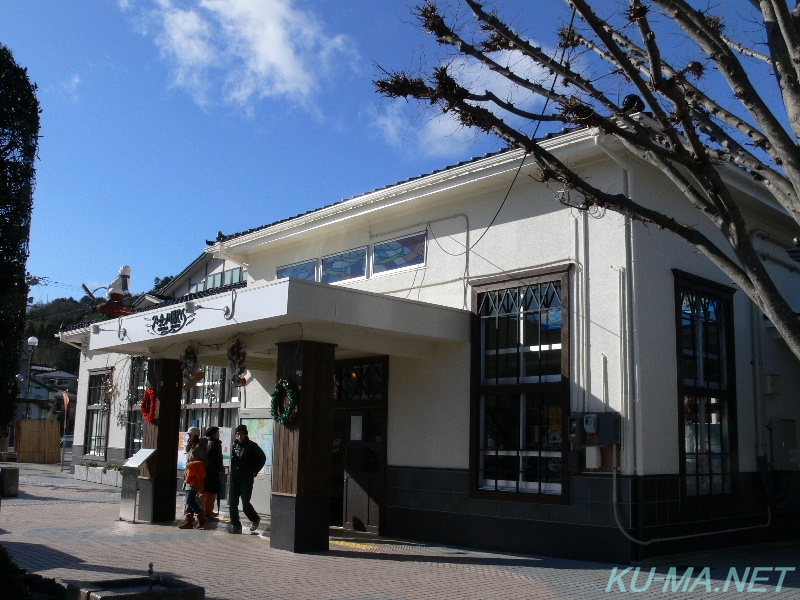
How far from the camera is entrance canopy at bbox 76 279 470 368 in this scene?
33.4 feet

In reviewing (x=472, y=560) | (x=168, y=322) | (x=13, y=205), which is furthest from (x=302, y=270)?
(x=13, y=205)

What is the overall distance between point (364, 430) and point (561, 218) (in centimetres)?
485

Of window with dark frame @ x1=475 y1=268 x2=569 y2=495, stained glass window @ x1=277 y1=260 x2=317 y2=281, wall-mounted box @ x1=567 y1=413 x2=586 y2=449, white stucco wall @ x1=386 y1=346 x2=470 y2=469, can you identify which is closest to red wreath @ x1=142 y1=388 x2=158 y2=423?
stained glass window @ x1=277 y1=260 x2=317 y2=281

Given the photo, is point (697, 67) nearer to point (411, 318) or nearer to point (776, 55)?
point (776, 55)

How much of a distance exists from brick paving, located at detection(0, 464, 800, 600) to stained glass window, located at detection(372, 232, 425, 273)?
4.47 metres

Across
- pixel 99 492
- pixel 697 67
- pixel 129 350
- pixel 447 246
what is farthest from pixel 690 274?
pixel 99 492

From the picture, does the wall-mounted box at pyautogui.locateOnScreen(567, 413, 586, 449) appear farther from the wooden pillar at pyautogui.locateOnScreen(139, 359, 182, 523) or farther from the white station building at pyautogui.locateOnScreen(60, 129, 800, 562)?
the wooden pillar at pyautogui.locateOnScreen(139, 359, 182, 523)

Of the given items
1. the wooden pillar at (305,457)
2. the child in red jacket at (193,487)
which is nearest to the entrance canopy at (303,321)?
the wooden pillar at (305,457)

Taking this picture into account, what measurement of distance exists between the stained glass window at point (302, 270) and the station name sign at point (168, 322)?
2.89 m

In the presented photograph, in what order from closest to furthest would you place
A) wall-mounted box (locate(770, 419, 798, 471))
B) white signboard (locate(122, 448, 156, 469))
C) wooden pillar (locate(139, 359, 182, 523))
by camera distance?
wall-mounted box (locate(770, 419, 798, 471)) < white signboard (locate(122, 448, 156, 469)) < wooden pillar (locate(139, 359, 182, 523))

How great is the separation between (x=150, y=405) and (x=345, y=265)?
Result: 4.24 metres

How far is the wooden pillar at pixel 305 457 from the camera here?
1043 centimetres

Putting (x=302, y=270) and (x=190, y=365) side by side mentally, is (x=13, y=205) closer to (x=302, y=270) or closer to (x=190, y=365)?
(x=190, y=365)

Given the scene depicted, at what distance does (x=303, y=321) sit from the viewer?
10461mm
